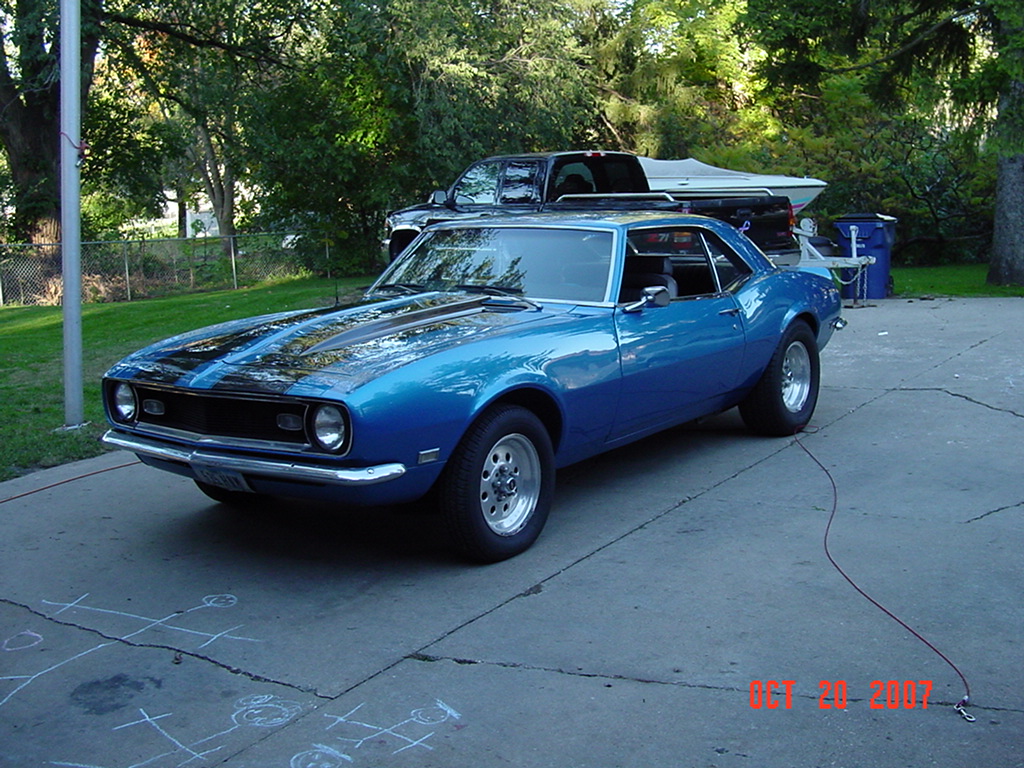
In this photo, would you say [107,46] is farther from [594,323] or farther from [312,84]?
[594,323]

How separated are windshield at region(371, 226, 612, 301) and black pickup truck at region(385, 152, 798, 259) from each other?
604cm

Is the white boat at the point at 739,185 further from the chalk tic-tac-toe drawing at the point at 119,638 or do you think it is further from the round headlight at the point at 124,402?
the chalk tic-tac-toe drawing at the point at 119,638

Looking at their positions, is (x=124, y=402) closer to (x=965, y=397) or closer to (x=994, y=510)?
(x=994, y=510)

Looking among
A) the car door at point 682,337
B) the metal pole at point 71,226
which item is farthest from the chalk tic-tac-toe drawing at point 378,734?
the metal pole at point 71,226

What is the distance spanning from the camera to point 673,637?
14.0 ft

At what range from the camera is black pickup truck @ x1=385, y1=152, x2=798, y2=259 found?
13.4 m

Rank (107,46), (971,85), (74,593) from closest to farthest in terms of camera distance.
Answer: (74,593)
(971,85)
(107,46)

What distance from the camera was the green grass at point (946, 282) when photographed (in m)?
16.2

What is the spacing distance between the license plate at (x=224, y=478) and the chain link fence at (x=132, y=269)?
16192 mm

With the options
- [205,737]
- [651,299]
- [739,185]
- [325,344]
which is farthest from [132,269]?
[205,737]

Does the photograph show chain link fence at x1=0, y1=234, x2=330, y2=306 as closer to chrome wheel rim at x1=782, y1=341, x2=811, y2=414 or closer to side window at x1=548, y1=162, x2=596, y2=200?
side window at x1=548, y1=162, x2=596, y2=200

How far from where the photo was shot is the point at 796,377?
7.84 meters

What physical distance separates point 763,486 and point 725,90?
85.3ft

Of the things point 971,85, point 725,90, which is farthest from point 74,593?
point 725,90
